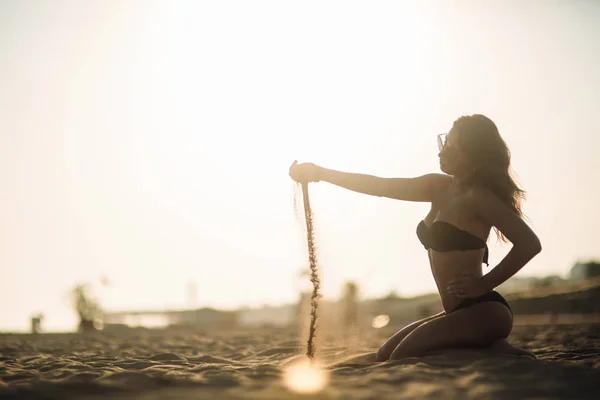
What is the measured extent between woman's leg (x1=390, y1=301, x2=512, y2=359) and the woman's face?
1021 mm

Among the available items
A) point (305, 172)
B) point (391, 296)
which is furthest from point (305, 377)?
point (391, 296)

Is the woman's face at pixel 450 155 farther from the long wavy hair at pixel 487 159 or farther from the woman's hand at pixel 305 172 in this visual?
the woman's hand at pixel 305 172

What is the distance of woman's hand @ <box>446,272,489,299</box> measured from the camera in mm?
4355

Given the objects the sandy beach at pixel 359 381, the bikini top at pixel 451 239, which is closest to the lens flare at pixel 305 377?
the sandy beach at pixel 359 381

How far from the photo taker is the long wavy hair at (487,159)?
4.46 metres

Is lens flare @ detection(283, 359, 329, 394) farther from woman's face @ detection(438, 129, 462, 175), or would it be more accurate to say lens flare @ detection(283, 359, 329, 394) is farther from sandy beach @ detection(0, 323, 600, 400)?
woman's face @ detection(438, 129, 462, 175)

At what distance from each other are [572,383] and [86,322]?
1000 inches

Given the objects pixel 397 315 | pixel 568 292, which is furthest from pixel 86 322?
pixel 568 292

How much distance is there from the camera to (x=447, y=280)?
4.59 meters

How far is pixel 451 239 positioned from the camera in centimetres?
448

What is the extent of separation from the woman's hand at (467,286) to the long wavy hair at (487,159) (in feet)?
1.95

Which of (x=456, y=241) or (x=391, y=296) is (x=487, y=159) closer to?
(x=456, y=241)

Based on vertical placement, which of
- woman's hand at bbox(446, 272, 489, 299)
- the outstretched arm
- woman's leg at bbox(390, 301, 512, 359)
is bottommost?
Answer: woman's leg at bbox(390, 301, 512, 359)

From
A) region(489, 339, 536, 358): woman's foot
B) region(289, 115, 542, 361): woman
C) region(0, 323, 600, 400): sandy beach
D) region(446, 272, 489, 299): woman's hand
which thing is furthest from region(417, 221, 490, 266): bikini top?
region(0, 323, 600, 400): sandy beach
